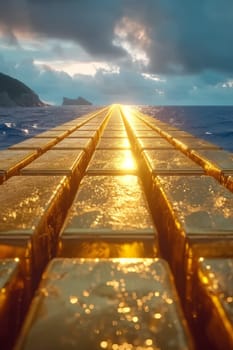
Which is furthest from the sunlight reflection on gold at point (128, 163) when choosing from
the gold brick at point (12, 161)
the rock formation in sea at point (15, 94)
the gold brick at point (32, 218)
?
the rock formation in sea at point (15, 94)

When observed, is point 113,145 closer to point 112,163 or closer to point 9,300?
point 112,163

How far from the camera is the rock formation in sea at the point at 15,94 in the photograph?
14580 centimetres

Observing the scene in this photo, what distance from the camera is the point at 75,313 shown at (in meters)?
0.94

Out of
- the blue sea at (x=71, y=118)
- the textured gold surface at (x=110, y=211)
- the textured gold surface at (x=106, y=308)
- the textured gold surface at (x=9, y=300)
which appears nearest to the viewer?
the textured gold surface at (x=106, y=308)

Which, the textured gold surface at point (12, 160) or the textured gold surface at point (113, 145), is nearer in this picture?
the textured gold surface at point (12, 160)

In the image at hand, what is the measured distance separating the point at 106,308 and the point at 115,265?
24 centimetres

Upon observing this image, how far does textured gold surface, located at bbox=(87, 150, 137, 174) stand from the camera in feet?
8.55

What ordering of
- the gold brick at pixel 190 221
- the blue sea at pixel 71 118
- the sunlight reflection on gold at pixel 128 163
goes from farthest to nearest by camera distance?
the blue sea at pixel 71 118 → the sunlight reflection on gold at pixel 128 163 → the gold brick at pixel 190 221

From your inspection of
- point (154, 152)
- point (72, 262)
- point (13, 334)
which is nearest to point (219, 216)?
point (72, 262)

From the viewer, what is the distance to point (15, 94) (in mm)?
153125

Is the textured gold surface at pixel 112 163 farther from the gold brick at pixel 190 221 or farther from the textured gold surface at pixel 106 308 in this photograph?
the textured gold surface at pixel 106 308

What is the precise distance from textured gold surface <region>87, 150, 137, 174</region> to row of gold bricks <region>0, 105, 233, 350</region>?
26cm

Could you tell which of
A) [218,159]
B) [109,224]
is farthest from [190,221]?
[218,159]

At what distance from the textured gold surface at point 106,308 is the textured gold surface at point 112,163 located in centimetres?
143
